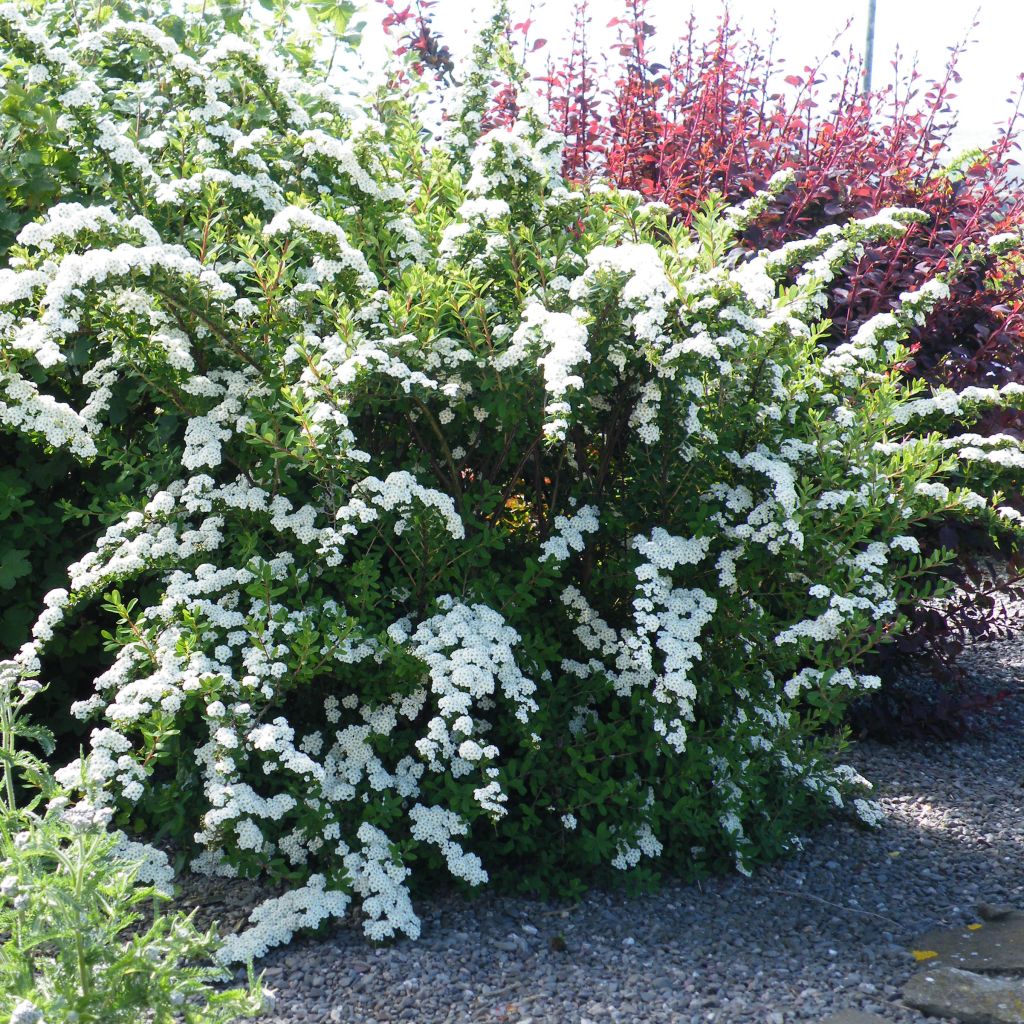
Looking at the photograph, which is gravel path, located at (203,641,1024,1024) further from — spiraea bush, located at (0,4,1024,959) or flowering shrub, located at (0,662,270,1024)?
flowering shrub, located at (0,662,270,1024)

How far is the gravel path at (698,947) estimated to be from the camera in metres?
2.88

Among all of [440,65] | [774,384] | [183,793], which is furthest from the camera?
[440,65]

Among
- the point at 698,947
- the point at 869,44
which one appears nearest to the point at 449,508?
the point at 698,947

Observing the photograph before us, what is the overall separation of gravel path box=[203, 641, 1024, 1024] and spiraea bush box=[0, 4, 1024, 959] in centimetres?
11

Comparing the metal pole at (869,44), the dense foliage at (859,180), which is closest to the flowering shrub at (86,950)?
the dense foliage at (859,180)

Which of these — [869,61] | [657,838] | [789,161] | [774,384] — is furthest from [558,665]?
[869,61]

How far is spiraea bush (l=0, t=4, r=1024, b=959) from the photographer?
3.17 m

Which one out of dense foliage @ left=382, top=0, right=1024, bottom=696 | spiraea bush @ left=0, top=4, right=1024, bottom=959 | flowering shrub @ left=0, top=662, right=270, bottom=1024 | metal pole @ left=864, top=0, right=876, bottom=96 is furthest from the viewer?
metal pole @ left=864, top=0, right=876, bottom=96

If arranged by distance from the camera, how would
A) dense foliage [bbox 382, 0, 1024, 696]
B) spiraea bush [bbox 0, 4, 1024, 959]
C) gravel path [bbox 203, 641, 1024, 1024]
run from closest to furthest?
gravel path [bbox 203, 641, 1024, 1024] < spiraea bush [bbox 0, 4, 1024, 959] < dense foliage [bbox 382, 0, 1024, 696]

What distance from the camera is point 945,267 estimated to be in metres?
5.21

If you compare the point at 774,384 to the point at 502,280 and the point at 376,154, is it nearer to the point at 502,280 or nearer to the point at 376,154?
the point at 502,280

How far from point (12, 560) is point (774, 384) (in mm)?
2586

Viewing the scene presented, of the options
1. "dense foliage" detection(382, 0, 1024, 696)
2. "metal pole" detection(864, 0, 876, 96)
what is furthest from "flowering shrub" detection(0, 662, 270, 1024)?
"metal pole" detection(864, 0, 876, 96)

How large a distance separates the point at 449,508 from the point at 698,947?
1.41m
